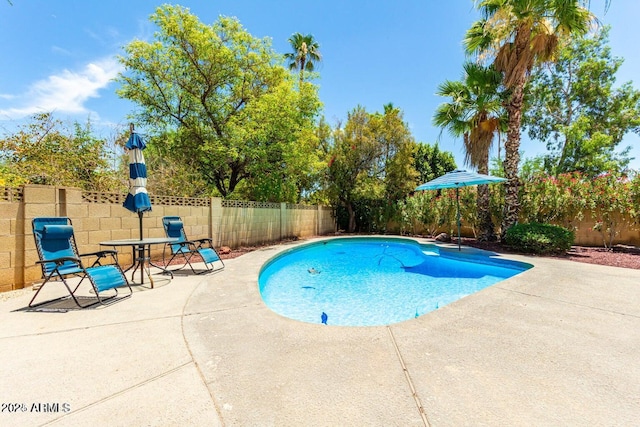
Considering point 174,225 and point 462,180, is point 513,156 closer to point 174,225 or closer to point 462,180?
point 462,180

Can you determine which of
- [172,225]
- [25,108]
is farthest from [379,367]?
[25,108]

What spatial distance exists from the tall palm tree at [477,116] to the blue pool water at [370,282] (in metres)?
3.36

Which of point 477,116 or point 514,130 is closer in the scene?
point 514,130

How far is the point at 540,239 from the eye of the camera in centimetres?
817

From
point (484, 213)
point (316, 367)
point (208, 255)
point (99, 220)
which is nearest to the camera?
point (316, 367)

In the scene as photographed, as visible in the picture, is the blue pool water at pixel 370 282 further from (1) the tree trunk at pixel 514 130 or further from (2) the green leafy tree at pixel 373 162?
(2) the green leafy tree at pixel 373 162

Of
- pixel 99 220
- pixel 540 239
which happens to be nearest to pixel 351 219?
pixel 540 239

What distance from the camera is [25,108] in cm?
814

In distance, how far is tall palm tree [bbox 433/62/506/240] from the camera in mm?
9664

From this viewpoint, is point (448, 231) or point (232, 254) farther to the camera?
point (448, 231)

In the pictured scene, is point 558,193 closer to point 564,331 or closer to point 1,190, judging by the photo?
point 564,331

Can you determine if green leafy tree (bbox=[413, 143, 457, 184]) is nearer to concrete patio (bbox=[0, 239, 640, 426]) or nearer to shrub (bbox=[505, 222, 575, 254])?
shrub (bbox=[505, 222, 575, 254])

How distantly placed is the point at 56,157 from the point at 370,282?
1016 cm

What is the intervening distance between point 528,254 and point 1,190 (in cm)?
1259
